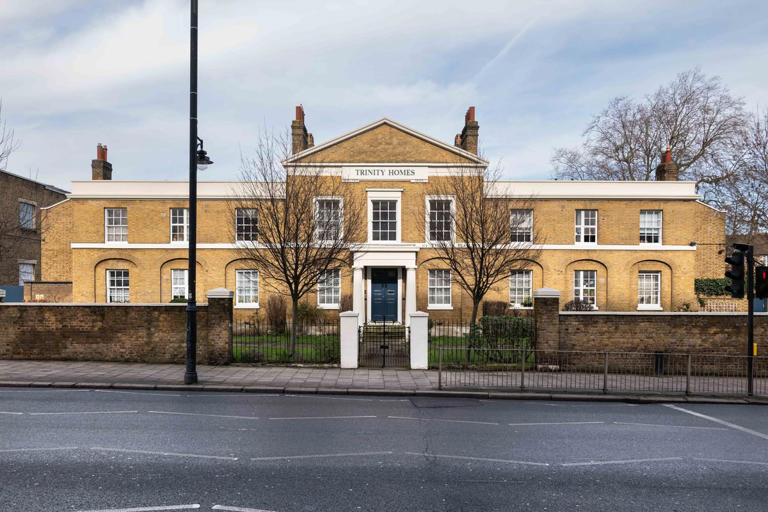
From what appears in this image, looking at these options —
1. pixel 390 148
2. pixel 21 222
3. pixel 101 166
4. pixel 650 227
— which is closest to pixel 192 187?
pixel 390 148

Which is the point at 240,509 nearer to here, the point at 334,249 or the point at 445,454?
the point at 445,454

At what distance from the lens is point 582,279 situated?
83.1 ft

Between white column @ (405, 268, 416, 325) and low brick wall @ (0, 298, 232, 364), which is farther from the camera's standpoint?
white column @ (405, 268, 416, 325)

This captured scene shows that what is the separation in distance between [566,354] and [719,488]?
27.5 feet

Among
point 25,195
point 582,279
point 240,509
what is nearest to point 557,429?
point 240,509

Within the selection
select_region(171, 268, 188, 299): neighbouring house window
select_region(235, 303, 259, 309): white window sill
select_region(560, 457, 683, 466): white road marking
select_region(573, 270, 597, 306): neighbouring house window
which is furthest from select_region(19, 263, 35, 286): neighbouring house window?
select_region(560, 457, 683, 466): white road marking

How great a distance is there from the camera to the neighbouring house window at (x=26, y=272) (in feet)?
106

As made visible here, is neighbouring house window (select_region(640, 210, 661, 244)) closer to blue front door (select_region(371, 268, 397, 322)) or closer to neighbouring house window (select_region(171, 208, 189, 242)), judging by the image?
blue front door (select_region(371, 268, 397, 322))

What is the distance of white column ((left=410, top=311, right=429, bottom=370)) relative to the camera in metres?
14.1

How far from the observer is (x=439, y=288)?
2467 cm

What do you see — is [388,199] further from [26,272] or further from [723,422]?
[26,272]

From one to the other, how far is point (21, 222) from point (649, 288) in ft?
125

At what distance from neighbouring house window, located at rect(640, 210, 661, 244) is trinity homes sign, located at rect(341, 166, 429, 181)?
11.6 metres


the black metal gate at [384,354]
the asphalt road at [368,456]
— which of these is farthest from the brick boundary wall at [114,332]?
the asphalt road at [368,456]
